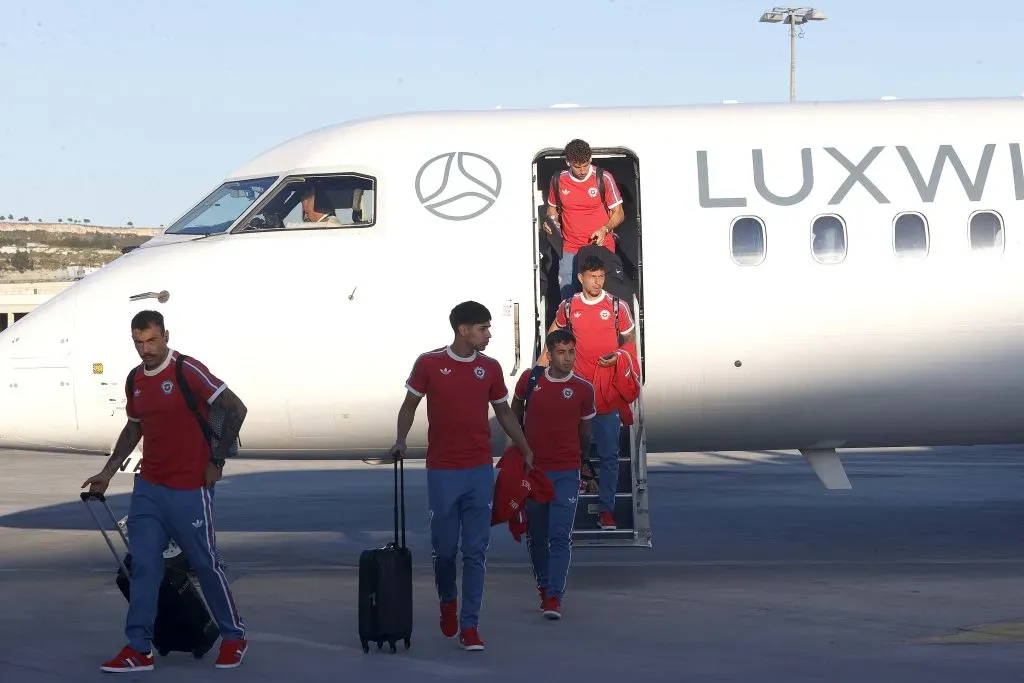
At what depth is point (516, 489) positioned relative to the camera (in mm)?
10484

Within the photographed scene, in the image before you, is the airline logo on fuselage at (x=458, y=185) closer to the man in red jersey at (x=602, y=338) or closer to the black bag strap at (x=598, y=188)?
the black bag strap at (x=598, y=188)

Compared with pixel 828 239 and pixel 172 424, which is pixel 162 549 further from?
pixel 828 239

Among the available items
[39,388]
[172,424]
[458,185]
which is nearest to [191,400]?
[172,424]

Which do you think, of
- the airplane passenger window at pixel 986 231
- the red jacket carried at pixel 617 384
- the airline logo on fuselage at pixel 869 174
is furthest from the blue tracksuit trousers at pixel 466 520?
the airplane passenger window at pixel 986 231

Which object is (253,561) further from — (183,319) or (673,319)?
(673,319)

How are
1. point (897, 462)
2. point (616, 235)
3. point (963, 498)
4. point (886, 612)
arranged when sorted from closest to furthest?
point (886, 612) → point (616, 235) → point (963, 498) → point (897, 462)

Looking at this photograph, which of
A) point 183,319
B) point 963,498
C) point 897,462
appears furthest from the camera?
point 897,462

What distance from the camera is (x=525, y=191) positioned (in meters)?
13.6

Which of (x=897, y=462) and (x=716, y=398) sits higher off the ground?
(x=716, y=398)

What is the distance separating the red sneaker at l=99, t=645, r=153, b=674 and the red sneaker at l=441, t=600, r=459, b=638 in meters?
2.13

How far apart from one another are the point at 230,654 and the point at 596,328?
15.1ft

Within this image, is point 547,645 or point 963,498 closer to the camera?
point 547,645

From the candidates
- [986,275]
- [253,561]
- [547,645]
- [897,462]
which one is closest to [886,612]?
[547,645]

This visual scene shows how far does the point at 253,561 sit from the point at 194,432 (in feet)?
18.4
